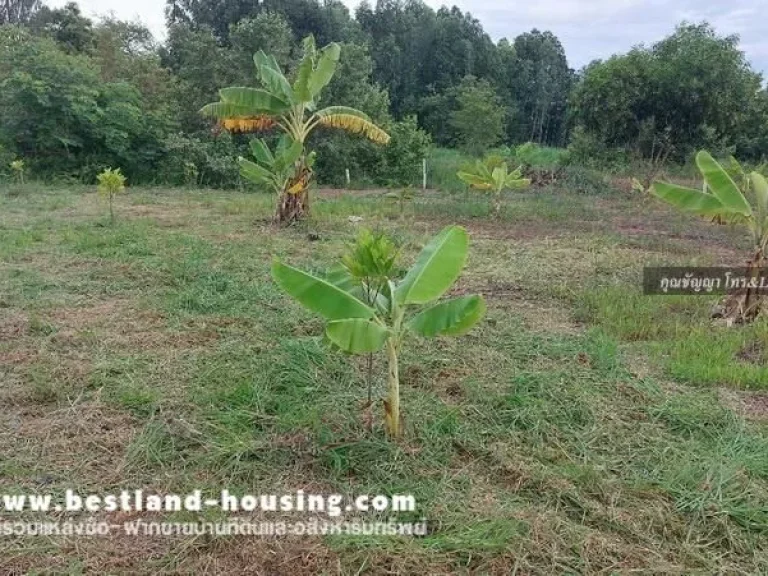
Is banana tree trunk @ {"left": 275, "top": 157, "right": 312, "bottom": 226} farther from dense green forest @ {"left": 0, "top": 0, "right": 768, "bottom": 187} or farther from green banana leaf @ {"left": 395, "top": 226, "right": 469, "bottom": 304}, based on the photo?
green banana leaf @ {"left": 395, "top": 226, "right": 469, "bottom": 304}

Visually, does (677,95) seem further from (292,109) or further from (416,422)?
(416,422)

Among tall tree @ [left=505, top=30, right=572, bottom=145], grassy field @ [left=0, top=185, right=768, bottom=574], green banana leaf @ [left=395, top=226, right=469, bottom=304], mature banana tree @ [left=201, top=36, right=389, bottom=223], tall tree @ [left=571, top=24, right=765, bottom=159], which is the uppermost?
tall tree @ [left=505, top=30, right=572, bottom=145]

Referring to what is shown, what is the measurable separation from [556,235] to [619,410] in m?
6.54

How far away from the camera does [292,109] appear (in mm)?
9461

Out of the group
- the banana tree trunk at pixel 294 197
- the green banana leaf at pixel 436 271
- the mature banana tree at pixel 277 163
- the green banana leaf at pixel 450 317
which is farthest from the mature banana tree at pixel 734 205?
the banana tree trunk at pixel 294 197

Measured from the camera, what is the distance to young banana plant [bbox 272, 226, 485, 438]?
2.57 m

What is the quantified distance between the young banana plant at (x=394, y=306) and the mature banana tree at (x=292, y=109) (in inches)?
270

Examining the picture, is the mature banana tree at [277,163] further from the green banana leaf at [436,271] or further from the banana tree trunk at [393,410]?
the banana tree trunk at [393,410]

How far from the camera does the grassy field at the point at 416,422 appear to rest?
224cm

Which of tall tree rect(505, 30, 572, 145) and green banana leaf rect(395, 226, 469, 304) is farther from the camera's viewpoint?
tall tree rect(505, 30, 572, 145)

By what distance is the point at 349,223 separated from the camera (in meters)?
10.3

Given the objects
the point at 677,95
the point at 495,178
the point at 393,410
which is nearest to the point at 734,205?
the point at 393,410

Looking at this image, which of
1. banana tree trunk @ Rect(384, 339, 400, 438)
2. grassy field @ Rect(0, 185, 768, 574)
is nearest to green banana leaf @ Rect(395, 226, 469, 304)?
banana tree trunk @ Rect(384, 339, 400, 438)

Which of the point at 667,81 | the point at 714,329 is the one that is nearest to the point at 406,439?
the point at 714,329
